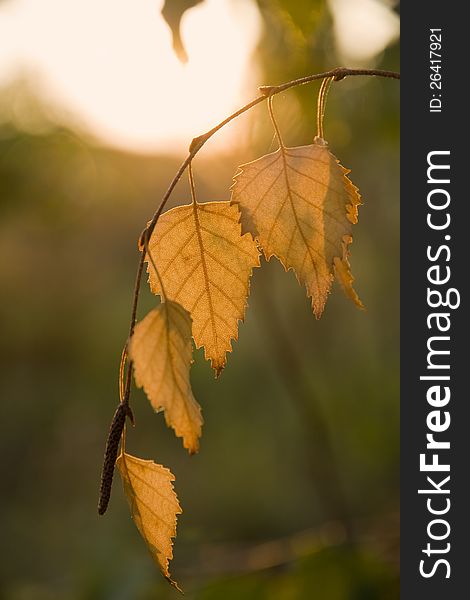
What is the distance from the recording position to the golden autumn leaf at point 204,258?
54 cm

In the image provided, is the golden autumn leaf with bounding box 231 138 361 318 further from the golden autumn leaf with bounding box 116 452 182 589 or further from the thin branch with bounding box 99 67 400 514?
the golden autumn leaf with bounding box 116 452 182 589

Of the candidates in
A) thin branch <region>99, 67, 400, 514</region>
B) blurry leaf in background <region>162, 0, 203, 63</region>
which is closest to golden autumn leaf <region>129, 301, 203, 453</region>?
thin branch <region>99, 67, 400, 514</region>

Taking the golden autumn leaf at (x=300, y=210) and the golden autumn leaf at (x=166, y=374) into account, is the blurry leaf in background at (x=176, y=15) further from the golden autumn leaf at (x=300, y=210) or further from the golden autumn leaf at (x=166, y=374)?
the golden autumn leaf at (x=166, y=374)

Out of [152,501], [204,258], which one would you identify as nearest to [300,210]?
[204,258]

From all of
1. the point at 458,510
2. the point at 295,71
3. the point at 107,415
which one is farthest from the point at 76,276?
the point at 458,510

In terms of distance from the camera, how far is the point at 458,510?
947 mm

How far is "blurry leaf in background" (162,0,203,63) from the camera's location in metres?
0.54

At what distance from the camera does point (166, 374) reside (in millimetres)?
449

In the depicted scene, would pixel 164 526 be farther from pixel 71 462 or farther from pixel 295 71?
pixel 71 462

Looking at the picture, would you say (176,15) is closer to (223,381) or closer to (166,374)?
(166,374)

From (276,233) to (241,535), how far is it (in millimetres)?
3539

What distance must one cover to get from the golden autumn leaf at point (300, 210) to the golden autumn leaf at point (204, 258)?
0.02 metres

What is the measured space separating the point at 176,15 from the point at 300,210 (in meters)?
0.18

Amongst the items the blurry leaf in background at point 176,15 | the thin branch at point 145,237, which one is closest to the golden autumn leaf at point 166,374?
the thin branch at point 145,237
